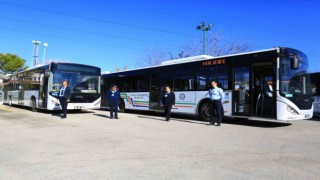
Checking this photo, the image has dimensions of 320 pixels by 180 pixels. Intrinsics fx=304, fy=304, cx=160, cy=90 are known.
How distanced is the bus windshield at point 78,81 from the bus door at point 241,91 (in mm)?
8148

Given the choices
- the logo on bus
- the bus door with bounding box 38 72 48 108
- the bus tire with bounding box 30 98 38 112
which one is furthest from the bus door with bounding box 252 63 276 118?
the bus tire with bounding box 30 98 38 112

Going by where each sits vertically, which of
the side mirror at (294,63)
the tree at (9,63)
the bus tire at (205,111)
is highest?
the tree at (9,63)

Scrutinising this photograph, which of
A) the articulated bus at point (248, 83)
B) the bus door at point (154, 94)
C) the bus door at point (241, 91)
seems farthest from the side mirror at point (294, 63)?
the bus door at point (154, 94)

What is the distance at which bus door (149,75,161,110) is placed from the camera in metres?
15.8

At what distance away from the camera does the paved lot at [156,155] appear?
16.0ft

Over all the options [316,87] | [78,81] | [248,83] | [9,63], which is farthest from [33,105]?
[9,63]

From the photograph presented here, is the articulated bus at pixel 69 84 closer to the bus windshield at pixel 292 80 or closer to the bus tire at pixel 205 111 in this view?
the bus tire at pixel 205 111

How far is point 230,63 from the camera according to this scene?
1230cm

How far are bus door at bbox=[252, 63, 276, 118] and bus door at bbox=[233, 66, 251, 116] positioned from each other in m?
Result: 0.22

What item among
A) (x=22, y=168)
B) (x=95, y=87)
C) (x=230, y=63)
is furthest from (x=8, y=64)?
(x=22, y=168)

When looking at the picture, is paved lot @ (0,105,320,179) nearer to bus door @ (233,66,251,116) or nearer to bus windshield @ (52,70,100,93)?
bus door @ (233,66,251,116)

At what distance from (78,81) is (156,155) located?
1107 cm

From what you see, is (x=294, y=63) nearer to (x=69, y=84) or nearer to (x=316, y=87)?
(x=316, y=87)

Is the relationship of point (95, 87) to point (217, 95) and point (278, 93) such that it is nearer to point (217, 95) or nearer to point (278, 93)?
point (217, 95)
